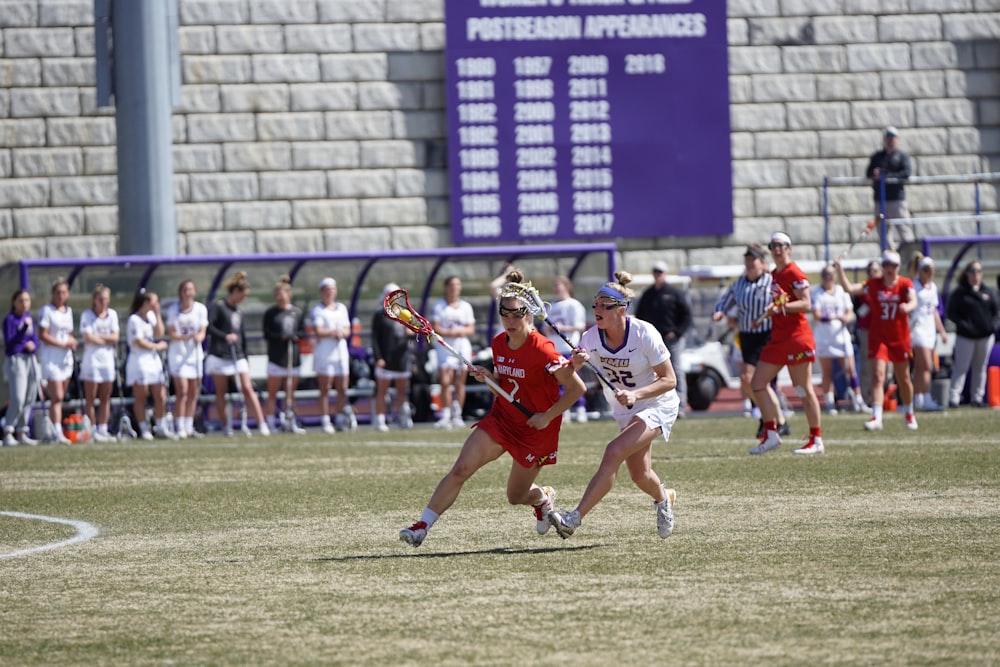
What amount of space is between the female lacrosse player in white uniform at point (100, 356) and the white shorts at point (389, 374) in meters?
3.08

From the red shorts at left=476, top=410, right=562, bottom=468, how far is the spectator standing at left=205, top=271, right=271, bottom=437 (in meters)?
10.9

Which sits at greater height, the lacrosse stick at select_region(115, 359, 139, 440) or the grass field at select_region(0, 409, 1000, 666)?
the grass field at select_region(0, 409, 1000, 666)

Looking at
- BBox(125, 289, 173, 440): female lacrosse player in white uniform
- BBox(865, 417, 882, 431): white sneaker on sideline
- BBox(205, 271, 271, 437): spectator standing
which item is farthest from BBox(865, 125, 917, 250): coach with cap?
BBox(125, 289, 173, 440): female lacrosse player in white uniform

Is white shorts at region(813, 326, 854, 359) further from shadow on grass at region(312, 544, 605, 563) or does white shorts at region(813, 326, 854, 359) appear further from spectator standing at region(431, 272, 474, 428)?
shadow on grass at region(312, 544, 605, 563)

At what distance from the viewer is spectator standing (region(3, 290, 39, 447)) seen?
64.8ft

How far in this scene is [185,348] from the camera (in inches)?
798

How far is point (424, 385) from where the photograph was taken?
2198 centimetres

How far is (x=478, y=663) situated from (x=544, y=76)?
793 inches

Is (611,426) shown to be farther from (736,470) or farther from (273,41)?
(273,41)

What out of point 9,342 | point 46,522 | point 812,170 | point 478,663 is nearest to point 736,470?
point 46,522

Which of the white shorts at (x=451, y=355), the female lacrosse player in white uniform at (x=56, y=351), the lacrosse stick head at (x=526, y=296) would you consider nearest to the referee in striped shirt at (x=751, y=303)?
the white shorts at (x=451, y=355)

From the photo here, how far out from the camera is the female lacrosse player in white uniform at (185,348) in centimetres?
2020

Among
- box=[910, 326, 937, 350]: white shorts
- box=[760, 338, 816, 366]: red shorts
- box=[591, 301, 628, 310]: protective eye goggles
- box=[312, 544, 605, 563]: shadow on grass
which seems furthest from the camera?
box=[910, 326, 937, 350]: white shorts

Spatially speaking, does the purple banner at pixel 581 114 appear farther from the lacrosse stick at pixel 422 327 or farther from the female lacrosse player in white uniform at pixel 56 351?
the lacrosse stick at pixel 422 327
